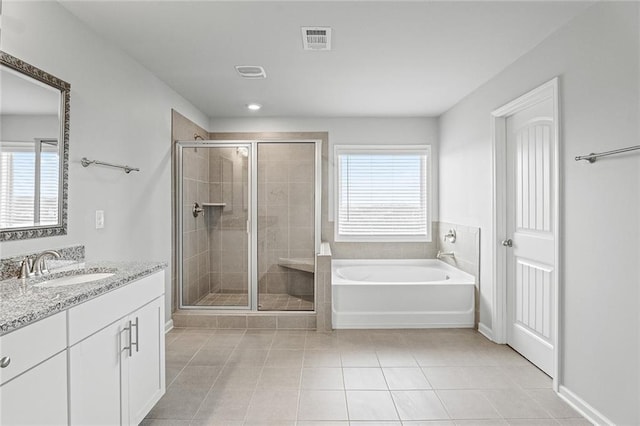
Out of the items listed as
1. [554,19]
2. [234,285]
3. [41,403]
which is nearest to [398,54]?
[554,19]

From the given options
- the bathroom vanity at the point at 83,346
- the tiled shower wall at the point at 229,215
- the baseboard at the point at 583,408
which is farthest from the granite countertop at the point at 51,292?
the baseboard at the point at 583,408

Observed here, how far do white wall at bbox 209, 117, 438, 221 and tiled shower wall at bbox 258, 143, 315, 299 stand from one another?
113cm

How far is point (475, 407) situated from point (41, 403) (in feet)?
7.29

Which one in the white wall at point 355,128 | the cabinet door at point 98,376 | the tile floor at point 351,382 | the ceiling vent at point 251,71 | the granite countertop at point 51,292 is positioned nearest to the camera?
the granite countertop at point 51,292

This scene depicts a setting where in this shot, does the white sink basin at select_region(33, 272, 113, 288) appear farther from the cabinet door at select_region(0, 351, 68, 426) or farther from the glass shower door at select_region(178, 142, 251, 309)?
the glass shower door at select_region(178, 142, 251, 309)

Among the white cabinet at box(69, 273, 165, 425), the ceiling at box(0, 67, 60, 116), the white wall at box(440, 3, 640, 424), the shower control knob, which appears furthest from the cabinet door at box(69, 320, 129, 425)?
the white wall at box(440, 3, 640, 424)

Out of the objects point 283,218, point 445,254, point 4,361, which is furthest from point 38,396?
point 445,254

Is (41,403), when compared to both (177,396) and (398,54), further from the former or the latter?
(398,54)

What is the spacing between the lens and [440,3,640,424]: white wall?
1.91 meters

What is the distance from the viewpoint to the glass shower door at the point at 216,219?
386 centimetres

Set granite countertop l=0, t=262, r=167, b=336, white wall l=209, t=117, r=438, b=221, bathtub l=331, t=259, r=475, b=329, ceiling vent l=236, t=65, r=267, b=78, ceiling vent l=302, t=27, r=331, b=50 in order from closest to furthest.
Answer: granite countertop l=0, t=262, r=167, b=336 → ceiling vent l=302, t=27, r=331, b=50 → ceiling vent l=236, t=65, r=267, b=78 → bathtub l=331, t=259, r=475, b=329 → white wall l=209, t=117, r=438, b=221

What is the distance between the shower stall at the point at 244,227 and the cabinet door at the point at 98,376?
211cm

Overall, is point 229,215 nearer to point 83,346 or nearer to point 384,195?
point 384,195

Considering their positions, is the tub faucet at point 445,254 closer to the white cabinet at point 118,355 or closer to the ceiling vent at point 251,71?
the ceiling vent at point 251,71
